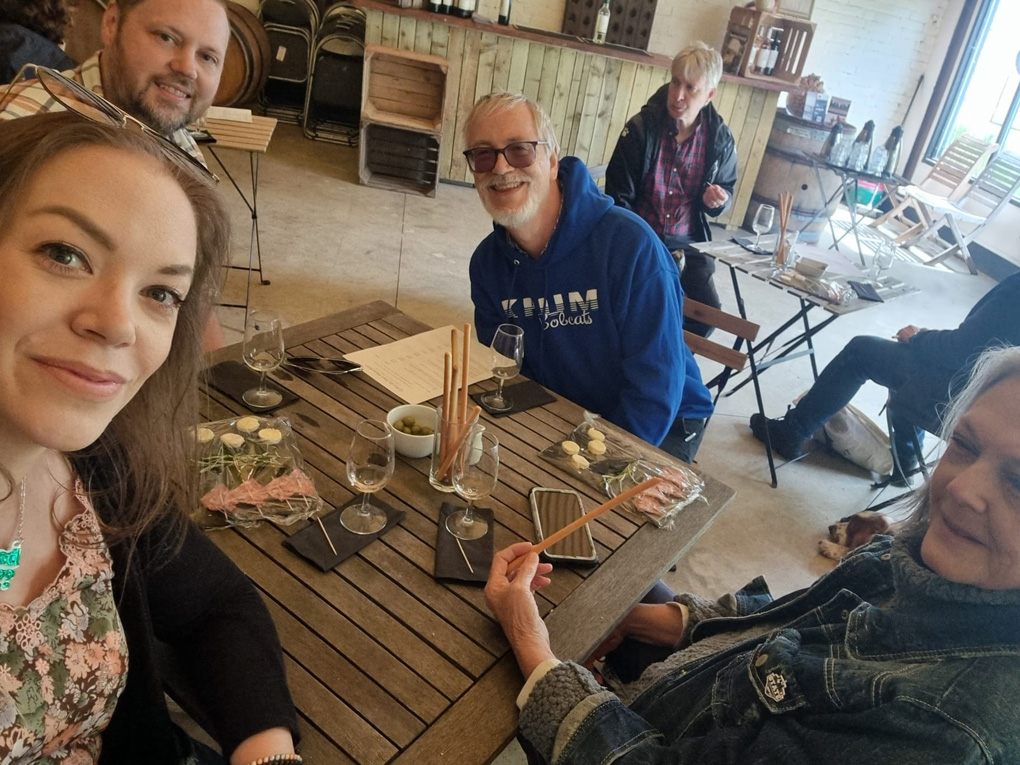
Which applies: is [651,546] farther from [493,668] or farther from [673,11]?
[673,11]

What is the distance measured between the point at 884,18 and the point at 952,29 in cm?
78

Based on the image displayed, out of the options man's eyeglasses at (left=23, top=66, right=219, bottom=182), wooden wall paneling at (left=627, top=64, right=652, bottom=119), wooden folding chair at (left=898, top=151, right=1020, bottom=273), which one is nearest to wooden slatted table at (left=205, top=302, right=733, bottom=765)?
man's eyeglasses at (left=23, top=66, right=219, bottom=182)

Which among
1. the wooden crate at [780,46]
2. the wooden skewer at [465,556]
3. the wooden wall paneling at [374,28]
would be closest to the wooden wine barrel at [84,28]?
the wooden wall paneling at [374,28]

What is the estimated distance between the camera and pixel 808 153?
6.23 meters

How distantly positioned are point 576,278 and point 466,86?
4.21 meters

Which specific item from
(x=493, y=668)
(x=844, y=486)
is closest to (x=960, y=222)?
(x=844, y=486)

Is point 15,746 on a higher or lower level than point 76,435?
lower

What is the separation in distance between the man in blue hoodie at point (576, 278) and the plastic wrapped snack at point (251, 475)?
103cm

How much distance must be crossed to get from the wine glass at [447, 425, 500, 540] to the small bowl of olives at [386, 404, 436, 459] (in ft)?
0.44

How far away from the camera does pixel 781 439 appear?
3.67m

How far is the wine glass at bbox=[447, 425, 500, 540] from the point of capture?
144cm

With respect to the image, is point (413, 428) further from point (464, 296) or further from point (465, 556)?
point (464, 296)

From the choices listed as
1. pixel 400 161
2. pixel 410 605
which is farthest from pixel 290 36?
pixel 410 605

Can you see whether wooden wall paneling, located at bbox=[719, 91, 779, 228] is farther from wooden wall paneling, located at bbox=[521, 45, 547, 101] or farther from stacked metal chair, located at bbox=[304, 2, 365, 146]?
stacked metal chair, located at bbox=[304, 2, 365, 146]
